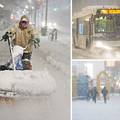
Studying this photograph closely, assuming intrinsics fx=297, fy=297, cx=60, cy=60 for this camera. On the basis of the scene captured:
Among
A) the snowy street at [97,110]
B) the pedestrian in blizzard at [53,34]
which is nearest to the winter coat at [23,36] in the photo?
the pedestrian in blizzard at [53,34]

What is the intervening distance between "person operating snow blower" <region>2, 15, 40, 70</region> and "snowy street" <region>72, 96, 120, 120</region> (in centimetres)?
37

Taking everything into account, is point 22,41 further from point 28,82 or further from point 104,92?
point 104,92

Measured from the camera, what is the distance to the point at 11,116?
1.74m

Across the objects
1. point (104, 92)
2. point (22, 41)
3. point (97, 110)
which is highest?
point (22, 41)

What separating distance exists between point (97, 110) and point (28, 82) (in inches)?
17.5

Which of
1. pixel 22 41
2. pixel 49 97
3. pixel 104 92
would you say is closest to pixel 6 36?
pixel 22 41

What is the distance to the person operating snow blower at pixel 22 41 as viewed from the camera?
→ 1.74m

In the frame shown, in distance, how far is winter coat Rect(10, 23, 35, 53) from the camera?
5.75 ft

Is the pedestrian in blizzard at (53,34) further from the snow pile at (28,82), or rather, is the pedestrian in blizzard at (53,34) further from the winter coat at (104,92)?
the winter coat at (104,92)

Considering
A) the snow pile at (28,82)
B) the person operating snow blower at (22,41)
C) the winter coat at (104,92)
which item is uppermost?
the person operating snow blower at (22,41)

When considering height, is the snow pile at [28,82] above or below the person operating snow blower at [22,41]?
below

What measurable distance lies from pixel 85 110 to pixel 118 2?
2.24 ft

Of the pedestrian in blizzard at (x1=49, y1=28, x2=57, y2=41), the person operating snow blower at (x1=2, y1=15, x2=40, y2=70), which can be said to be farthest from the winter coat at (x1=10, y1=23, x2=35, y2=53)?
the pedestrian in blizzard at (x1=49, y1=28, x2=57, y2=41)

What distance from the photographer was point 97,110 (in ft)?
5.84
